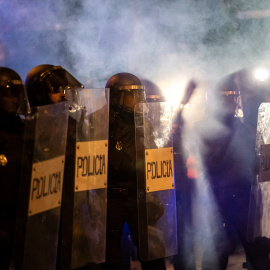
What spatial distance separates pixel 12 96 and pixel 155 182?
1.28 m

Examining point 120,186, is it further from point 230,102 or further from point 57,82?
point 230,102

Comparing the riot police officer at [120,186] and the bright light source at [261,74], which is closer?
the riot police officer at [120,186]

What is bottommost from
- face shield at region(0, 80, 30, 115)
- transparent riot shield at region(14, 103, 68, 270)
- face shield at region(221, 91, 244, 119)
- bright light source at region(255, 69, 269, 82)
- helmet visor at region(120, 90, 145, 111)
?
transparent riot shield at region(14, 103, 68, 270)

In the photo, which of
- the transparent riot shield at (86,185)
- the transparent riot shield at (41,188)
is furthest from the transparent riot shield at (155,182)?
the transparent riot shield at (41,188)

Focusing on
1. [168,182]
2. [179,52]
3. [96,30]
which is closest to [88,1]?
[96,30]

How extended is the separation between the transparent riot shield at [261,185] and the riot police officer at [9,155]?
84.2 inches

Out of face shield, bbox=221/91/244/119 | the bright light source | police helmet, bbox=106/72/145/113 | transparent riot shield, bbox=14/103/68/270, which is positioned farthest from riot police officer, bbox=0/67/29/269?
the bright light source

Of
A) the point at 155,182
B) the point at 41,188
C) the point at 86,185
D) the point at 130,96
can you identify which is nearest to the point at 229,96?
the point at 130,96

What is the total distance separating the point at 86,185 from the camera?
2.78 metres

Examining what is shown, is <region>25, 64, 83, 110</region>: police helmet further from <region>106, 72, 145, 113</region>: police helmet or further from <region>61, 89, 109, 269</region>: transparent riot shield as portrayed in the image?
<region>61, 89, 109, 269</region>: transparent riot shield

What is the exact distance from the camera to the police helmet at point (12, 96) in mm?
2863

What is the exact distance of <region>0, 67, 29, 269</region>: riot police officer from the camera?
112 inches

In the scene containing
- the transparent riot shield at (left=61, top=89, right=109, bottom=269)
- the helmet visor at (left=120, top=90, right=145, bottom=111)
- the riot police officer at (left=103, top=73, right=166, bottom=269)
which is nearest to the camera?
the transparent riot shield at (left=61, top=89, right=109, bottom=269)

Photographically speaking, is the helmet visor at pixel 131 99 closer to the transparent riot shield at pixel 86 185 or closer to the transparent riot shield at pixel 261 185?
the transparent riot shield at pixel 86 185
